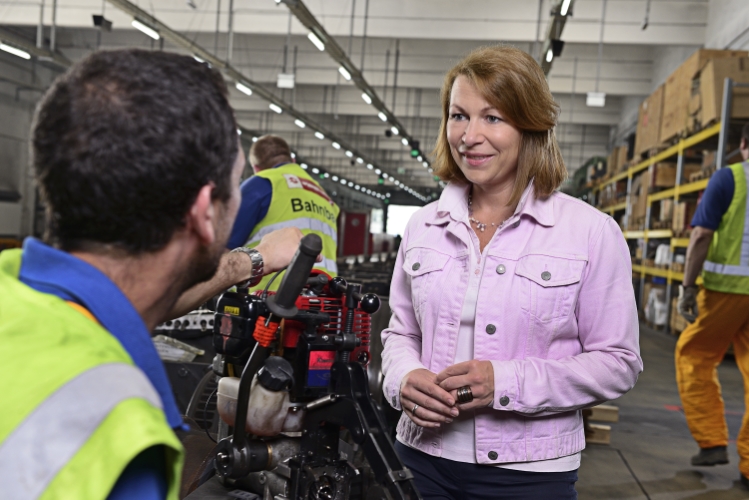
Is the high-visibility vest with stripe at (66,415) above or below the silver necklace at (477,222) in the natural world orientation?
below

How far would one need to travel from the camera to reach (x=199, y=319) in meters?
4.23

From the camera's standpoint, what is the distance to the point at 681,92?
366 inches

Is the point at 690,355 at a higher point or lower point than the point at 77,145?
lower

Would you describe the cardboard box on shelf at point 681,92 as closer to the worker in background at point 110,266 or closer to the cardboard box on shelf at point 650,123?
the cardboard box on shelf at point 650,123

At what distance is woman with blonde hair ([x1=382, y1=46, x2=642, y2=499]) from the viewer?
1.49m

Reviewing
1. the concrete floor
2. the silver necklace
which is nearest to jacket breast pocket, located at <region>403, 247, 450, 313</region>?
the silver necklace

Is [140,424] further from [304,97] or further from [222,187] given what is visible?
[304,97]

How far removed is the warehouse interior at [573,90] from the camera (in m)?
4.58

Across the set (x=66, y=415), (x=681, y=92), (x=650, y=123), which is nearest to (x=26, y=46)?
(x=681, y=92)

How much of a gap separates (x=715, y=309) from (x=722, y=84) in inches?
179

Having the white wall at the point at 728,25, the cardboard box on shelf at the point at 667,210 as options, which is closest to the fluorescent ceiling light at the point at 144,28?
the cardboard box on shelf at the point at 667,210

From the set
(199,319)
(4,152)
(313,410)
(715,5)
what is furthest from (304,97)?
(313,410)

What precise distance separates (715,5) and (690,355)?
931cm

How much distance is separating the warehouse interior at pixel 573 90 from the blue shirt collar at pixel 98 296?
0.60 ft
